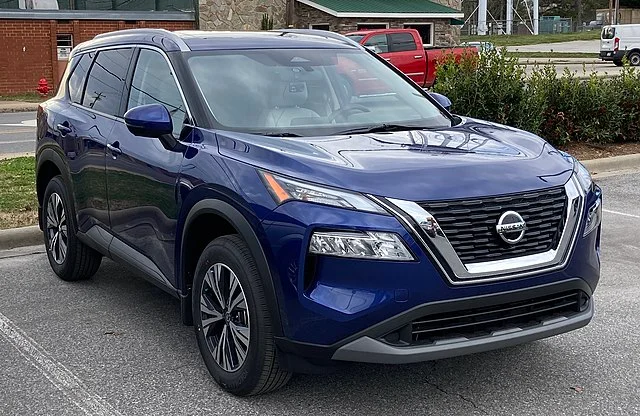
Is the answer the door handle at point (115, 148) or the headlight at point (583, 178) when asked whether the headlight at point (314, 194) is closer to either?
the headlight at point (583, 178)

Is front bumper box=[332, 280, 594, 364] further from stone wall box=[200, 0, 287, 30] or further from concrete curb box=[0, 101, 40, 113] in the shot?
stone wall box=[200, 0, 287, 30]

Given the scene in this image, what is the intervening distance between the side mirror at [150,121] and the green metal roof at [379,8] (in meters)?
26.4

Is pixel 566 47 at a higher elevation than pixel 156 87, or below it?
below

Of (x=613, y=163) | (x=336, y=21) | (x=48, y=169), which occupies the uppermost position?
(x=336, y=21)

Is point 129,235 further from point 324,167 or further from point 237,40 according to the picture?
point 324,167

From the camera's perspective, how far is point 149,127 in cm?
468

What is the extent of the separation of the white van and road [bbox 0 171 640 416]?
34.5 m

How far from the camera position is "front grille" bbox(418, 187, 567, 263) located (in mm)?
3789

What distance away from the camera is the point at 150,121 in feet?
15.3

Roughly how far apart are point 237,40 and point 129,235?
1.39 metres

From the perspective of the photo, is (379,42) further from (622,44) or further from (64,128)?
(622,44)

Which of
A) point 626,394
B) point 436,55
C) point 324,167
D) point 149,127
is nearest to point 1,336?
point 149,127

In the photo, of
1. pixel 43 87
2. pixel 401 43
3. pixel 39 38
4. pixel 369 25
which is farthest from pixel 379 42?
pixel 39 38

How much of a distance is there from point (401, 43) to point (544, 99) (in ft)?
39.4
